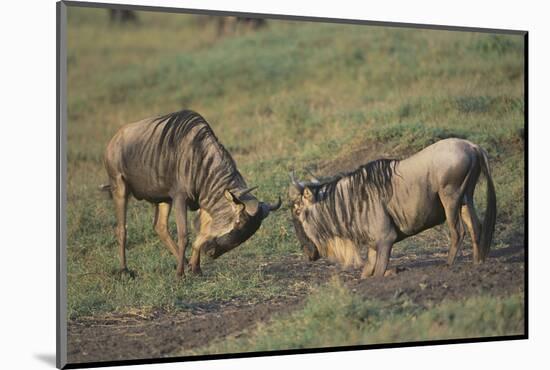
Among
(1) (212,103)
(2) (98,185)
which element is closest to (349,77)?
(1) (212,103)

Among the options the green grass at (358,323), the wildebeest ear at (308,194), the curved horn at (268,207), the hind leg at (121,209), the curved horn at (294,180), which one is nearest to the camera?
the green grass at (358,323)

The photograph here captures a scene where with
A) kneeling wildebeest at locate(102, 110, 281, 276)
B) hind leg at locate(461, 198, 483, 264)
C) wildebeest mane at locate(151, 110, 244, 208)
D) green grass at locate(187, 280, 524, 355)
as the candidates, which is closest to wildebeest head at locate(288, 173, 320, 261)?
green grass at locate(187, 280, 524, 355)

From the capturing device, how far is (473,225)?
7926 millimetres

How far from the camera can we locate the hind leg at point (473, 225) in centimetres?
781

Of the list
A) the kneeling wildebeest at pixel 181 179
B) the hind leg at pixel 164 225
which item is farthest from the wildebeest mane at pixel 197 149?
the hind leg at pixel 164 225

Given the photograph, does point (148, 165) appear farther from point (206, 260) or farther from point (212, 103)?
point (212, 103)

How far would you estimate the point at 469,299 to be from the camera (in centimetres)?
775

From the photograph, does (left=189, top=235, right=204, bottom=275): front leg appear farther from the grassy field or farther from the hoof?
the hoof

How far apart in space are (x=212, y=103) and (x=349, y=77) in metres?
1.34

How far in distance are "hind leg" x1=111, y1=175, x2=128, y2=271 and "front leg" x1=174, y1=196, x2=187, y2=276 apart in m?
0.36

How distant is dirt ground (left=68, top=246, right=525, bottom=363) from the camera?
7.01 m

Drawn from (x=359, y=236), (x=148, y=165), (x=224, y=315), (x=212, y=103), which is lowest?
(x=224, y=315)

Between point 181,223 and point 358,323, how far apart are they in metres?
1.42

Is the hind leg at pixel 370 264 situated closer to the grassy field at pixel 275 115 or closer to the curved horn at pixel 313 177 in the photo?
the grassy field at pixel 275 115
